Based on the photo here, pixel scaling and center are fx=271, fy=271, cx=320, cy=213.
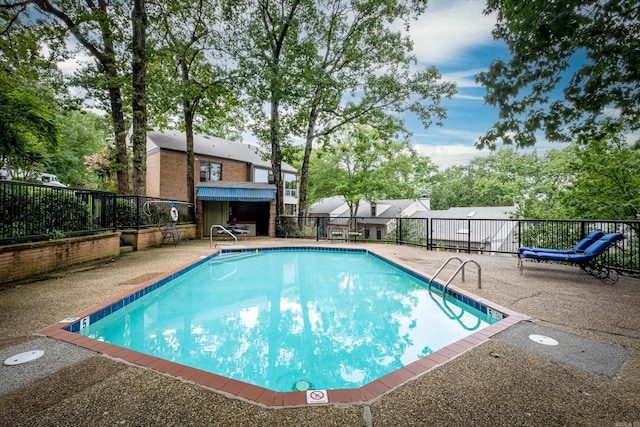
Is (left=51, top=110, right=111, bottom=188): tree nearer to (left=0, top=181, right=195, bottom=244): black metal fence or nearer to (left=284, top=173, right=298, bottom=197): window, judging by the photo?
(left=284, top=173, right=298, bottom=197): window

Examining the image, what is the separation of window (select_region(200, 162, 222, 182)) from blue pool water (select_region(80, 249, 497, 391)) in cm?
1612

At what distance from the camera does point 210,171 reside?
21.8m

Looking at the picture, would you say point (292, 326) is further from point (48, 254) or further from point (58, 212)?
point (58, 212)

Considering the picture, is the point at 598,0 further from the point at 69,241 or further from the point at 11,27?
the point at 11,27

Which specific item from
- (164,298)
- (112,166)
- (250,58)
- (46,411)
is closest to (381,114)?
(250,58)

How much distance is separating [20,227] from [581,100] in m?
9.25

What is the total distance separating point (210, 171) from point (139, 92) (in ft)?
36.5

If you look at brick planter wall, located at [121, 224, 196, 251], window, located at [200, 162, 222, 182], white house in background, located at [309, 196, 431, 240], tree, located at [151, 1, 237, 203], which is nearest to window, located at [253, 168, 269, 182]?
window, located at [200, 162, 222, 182]

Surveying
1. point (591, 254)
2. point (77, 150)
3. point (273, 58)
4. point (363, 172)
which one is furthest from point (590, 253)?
point (77, 150)

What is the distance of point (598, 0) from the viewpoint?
8.41 ft

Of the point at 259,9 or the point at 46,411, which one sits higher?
the point at 259,9

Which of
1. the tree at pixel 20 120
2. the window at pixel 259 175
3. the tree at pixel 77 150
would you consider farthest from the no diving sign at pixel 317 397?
the tree at pixel 77 150

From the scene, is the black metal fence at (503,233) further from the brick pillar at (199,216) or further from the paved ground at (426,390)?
the paved ground at (426,390)

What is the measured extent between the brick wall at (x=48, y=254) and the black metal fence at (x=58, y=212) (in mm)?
180
